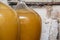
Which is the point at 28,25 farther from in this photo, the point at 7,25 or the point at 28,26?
the point at 7,25

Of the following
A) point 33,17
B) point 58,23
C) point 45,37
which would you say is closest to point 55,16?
point 58,23

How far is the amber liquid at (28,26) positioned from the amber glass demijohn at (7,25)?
0.06m

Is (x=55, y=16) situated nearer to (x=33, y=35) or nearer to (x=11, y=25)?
(x=33, y=35)

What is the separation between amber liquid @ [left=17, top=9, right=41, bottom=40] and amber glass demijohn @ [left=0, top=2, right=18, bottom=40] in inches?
2.4

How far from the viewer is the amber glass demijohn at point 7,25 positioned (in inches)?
27.9

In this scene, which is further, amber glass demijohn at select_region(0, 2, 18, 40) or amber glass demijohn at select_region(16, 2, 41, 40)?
amber glass demijohn at select_region(16, 2, 41, 40)

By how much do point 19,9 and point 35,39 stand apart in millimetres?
244

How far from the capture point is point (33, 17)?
87 cm

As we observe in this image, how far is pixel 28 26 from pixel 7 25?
0.54ft

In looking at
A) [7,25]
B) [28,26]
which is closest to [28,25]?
[28,26]

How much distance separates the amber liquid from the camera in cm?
81

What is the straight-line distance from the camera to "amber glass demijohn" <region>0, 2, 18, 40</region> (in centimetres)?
71

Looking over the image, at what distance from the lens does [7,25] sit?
71 centimetres

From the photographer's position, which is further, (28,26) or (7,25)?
(28,26)
